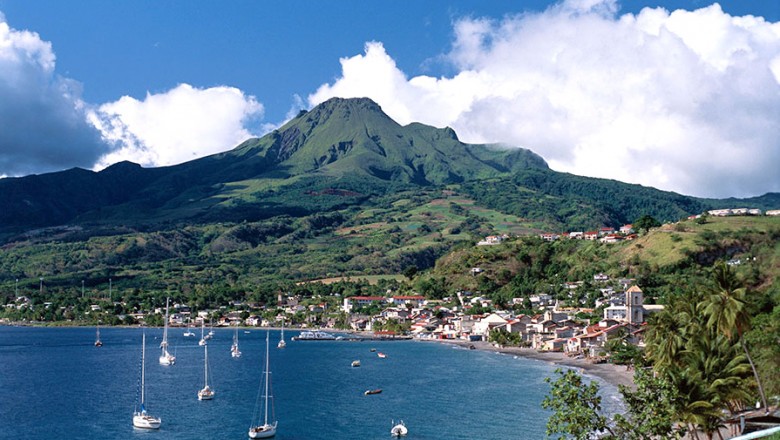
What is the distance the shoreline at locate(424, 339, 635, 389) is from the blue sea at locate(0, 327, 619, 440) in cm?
354

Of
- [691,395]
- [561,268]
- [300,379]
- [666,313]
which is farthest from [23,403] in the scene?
[561,268]

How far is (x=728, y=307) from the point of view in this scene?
49.9 metres

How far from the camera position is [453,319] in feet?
599

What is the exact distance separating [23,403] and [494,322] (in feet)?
321

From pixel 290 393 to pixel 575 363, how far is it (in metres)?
42.7

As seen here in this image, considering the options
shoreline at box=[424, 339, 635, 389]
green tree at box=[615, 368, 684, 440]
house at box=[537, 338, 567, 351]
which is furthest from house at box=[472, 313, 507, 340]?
green tree at box=[615, 368, 684, 440]

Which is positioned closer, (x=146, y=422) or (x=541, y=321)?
(x=146, y=422)

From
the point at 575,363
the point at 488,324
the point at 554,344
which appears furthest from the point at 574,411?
the point at 488,324

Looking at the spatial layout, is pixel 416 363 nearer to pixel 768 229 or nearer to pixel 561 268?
pixel 561 268

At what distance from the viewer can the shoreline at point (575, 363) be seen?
9294cm

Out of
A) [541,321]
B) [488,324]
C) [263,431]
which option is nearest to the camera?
[263,431]

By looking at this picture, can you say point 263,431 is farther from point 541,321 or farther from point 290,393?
point 541,321

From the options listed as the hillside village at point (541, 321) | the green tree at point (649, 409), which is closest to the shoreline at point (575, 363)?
the hillside village at point (541, 321)

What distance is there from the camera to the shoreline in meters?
92.9
